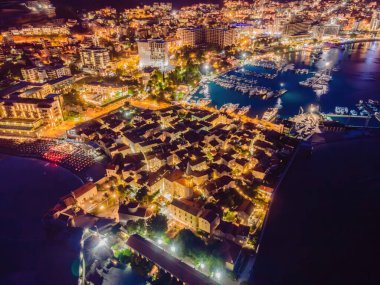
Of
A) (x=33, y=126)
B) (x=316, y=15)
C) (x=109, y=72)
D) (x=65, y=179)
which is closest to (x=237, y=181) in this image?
(x=65, y=179)

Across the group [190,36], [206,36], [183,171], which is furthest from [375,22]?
[183,171]

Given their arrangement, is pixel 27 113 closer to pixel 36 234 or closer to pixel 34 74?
pixel 34 74

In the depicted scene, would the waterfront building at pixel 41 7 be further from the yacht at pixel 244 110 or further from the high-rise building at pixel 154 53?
the yacht at pixel 244 110

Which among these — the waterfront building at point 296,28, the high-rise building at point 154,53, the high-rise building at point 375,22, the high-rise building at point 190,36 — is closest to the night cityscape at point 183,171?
the high-rise building at point 154,53

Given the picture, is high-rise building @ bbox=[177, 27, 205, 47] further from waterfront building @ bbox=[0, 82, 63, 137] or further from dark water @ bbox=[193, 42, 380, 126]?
waterfront building @ bbox=[0, 82, 63, 137]

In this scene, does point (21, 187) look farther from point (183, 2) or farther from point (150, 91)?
point (183, 2)

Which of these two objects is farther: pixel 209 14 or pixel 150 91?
pixel 209 14

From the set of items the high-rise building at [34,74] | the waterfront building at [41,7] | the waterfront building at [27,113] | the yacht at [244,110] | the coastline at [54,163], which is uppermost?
the waterfront building at [41,7]
